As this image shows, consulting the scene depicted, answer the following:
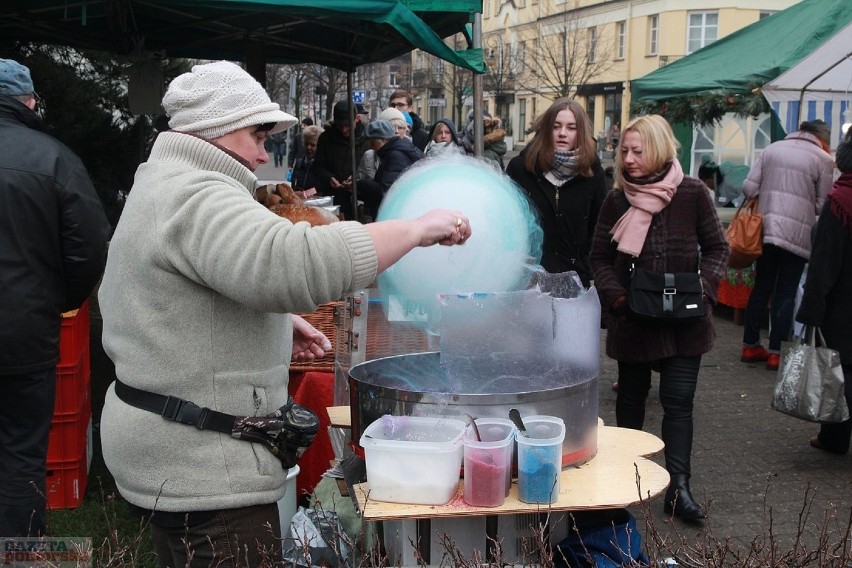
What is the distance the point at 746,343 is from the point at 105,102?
596cm

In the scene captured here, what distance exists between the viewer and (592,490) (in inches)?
95.4

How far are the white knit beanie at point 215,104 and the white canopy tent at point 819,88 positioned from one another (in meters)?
6.95

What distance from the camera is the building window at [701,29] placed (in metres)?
37.6

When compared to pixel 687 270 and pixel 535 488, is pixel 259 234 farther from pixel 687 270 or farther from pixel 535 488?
pixel 687 270

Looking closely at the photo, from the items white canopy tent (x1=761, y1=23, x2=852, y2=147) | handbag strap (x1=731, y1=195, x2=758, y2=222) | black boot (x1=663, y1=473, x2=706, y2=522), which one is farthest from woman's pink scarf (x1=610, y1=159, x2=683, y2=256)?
white canopy tent (x1=761, y1=23, x2=852, y2=147)

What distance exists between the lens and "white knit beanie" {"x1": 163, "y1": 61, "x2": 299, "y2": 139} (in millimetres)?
1930

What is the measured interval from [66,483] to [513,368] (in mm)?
2549

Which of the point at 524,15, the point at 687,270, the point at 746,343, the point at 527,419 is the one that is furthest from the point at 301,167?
the point at 524,15

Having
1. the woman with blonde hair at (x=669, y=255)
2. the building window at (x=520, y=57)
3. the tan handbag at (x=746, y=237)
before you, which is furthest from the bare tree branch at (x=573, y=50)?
the woman with blonde hair at (x=669, y=255)

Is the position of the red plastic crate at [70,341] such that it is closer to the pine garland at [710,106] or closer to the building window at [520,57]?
the pine garland at [710,106]

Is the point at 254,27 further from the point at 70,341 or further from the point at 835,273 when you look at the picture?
the point at 835,273

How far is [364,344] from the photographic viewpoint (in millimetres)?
3193

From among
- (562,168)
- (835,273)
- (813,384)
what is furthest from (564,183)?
(813,384)

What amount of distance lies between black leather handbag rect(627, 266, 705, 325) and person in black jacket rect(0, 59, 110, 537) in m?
2.16
